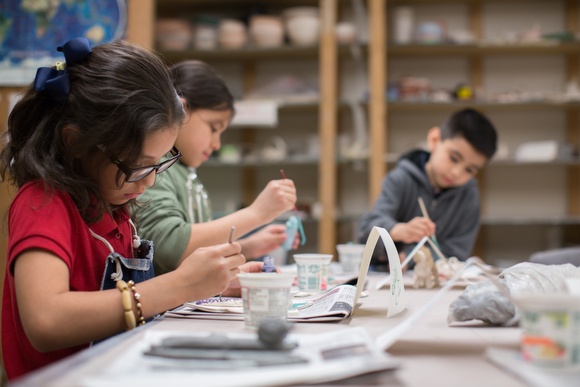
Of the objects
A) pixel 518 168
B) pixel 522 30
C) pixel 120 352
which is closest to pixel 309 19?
pixel 522 30

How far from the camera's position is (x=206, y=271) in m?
0.87

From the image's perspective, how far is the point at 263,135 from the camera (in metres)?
3.85

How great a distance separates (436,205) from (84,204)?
1827 millimetres

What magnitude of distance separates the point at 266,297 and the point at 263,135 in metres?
3.16

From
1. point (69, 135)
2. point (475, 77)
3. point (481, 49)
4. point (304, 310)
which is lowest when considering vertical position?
point (304, 310)

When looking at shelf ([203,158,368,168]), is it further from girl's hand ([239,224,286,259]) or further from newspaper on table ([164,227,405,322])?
newspaper on table ([164,227,405,322])

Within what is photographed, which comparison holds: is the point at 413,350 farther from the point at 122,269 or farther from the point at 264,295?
the point at 122,269

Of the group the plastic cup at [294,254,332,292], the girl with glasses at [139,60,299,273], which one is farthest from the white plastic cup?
the plastic cup at [294,254,332,292]

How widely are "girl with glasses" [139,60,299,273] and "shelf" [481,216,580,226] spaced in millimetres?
2114

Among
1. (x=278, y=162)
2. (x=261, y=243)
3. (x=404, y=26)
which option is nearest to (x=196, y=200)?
(x=261, y=243)

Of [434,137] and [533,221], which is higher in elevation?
[434,137]

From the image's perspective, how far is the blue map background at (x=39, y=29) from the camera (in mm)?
3170

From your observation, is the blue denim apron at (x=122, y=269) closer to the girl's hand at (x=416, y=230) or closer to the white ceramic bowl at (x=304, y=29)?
the girl's hand at (x=416, y=230)

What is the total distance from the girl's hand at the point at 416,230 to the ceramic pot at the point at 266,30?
2.14 meters
